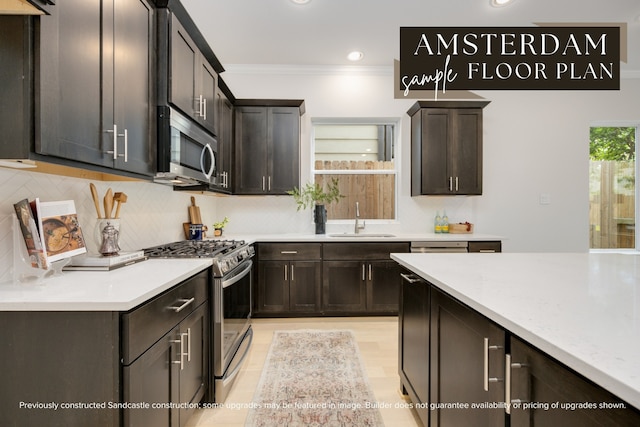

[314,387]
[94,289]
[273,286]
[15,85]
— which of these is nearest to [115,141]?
[15,85]

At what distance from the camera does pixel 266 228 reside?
3.84m

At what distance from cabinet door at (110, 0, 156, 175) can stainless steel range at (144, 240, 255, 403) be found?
0.63 metres

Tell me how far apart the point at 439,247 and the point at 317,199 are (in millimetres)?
1433

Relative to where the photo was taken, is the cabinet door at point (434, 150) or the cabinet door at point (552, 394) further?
the cabinet door at point (434, 150)

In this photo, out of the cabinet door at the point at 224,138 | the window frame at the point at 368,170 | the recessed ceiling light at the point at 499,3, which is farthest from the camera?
the window frame at the point at 368,170

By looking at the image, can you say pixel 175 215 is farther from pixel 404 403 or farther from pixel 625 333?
pixel 625 333

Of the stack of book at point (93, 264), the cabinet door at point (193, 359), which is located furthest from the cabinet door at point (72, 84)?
the cabinet door at point (193, 359)

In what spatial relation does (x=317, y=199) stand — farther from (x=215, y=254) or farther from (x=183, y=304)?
(x=183, y=304)

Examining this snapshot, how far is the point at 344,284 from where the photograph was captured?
3273 millimetres

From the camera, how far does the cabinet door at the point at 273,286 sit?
3.24 m

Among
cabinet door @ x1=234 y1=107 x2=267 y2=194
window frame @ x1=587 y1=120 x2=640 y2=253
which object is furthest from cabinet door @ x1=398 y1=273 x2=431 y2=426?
window frame @ x1=587 y1=120 x2=640 y2=253

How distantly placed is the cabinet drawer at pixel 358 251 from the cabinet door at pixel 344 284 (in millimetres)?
64

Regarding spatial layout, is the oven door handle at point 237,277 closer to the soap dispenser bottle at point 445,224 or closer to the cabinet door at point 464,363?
the cabinet door at point 464,363

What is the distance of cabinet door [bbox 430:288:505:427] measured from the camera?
93cm
